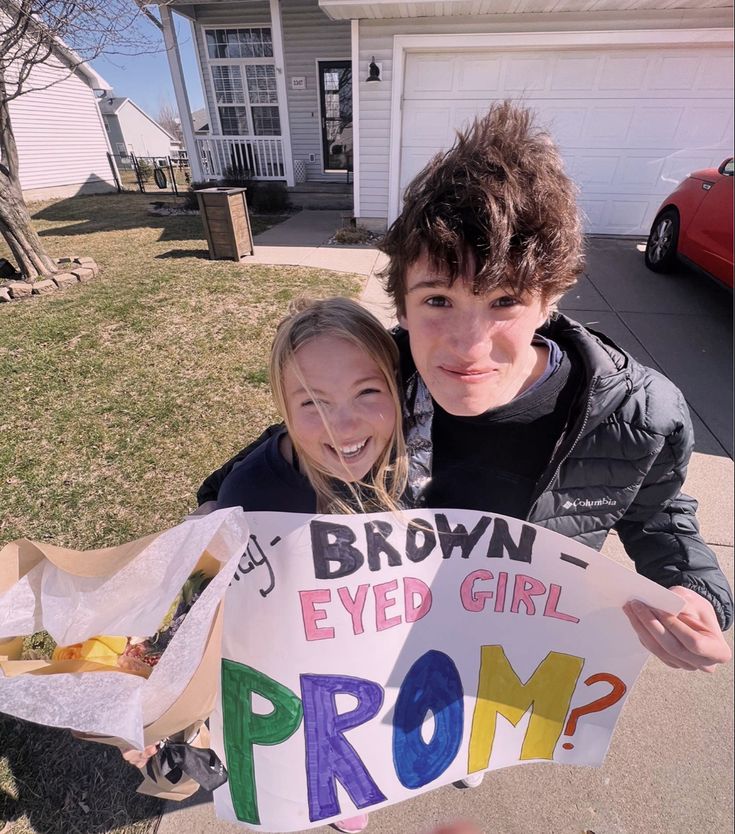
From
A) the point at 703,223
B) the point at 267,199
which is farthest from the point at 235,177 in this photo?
the point at 703,223

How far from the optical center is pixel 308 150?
1202 cm

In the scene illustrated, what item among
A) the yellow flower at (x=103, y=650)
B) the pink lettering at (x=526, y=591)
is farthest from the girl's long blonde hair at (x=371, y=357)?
the yellow flower at (x=103, y=650)

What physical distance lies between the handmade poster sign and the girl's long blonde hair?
15 centimetres

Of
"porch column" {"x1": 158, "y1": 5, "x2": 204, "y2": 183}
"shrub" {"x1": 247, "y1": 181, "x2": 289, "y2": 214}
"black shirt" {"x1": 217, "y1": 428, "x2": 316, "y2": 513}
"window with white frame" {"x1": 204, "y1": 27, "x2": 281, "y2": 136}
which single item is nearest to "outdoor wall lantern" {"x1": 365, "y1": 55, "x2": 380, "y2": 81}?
"shrub" {"x1": 247, "y1": 181, "x2": 289, "y2": 214}

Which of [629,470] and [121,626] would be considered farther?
[629,470]

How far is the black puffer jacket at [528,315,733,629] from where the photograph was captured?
1.08 meters

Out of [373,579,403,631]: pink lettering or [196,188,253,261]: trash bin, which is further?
[196,188,253,261]: trash bin

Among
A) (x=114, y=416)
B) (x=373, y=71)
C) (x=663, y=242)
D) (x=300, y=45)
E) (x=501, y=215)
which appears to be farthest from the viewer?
(x=300, y=45)

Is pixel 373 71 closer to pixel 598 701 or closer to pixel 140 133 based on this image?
pixel 598 701

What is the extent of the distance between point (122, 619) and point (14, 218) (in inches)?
269

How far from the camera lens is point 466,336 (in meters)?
0.93

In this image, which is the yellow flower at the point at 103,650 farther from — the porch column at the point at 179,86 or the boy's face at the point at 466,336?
the porch column at the point at 179,86

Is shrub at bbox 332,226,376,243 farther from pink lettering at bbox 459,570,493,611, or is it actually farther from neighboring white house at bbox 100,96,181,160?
neighboring white house at bbox 100,96,181,160

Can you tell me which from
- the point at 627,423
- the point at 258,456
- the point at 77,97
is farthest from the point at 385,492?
the point at 77,97
